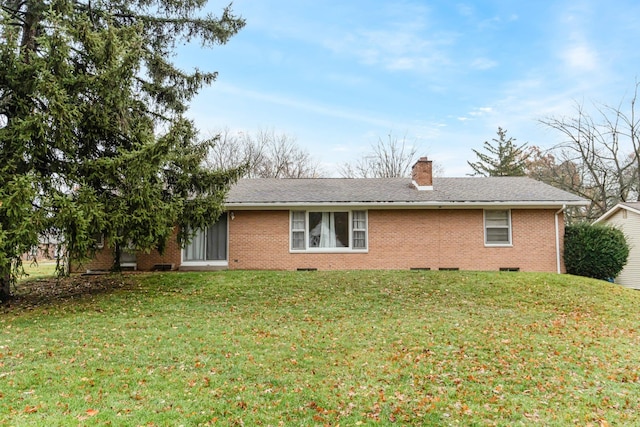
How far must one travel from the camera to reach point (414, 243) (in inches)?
566

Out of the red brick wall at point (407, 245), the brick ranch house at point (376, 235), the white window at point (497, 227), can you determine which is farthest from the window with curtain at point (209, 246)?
the white window at point (497, 227)

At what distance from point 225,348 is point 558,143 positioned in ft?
100

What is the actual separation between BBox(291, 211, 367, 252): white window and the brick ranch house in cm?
4

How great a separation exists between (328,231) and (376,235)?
1.74m

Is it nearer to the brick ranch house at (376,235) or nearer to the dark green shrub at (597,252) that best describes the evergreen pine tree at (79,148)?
the brick ranch house at (376,235)

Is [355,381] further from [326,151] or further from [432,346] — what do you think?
[326,151]

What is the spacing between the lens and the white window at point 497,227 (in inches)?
567

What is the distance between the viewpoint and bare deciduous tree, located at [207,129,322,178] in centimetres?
3553

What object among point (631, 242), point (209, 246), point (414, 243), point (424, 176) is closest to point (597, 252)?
point (631, 242)

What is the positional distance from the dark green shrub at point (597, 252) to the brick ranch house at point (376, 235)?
0.52m

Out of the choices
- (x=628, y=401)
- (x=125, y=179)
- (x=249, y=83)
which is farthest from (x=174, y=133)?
(x=249, y=83)

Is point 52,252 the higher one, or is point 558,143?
point 558,143

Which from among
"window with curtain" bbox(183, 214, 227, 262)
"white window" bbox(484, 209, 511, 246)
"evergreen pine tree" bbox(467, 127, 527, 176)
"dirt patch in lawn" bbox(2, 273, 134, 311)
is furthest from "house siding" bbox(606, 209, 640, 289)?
"dirt patch in lawn" bbox(2, 273, 134, 311)

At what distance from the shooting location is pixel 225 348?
6.53 meters
